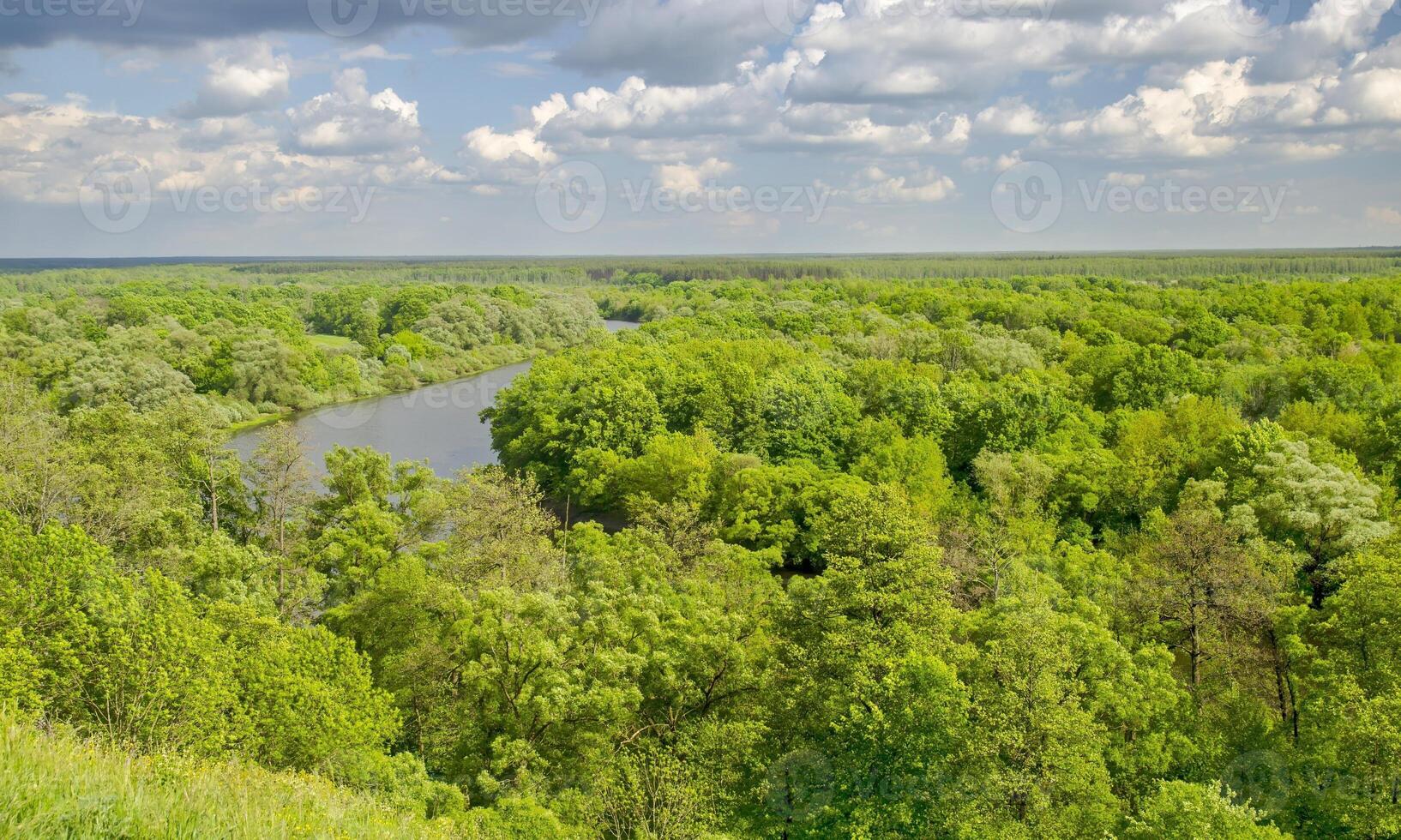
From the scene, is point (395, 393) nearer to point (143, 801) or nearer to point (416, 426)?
point (416, 426)

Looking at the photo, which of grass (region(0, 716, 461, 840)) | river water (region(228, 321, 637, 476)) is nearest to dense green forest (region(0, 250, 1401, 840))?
grass (region(0, 716, 461, 840))

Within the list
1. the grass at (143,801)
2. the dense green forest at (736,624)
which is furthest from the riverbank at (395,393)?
the grass at (143,801)

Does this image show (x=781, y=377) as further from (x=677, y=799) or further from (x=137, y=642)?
(x=137, y=642)

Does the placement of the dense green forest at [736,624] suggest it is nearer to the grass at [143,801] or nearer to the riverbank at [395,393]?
the grass at [143,801]

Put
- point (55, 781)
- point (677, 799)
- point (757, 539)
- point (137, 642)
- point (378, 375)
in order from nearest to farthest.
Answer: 1. point (55, 781)
2. point (137, 642)
3. point (677, 799)
4. point (757, 539)
5. point (378, 375)

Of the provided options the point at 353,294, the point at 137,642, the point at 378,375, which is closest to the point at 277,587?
the point at 137,642
